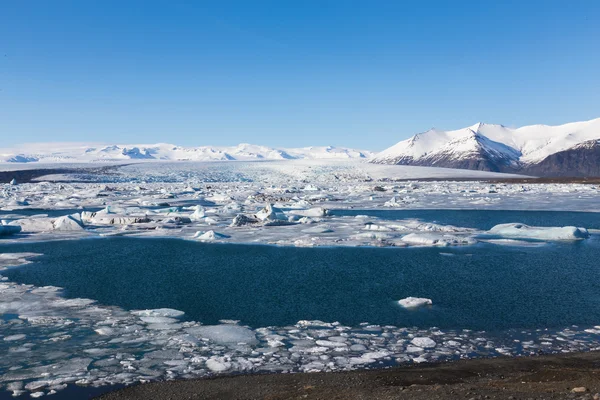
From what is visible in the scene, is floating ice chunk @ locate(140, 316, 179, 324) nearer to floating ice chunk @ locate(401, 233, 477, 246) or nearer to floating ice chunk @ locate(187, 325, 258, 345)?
floating ice chunk @ locate(187, 325, 258, 345)

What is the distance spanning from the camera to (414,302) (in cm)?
1079

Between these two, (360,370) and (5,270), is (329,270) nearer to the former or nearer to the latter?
(360,370)

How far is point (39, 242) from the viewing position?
63.2ft

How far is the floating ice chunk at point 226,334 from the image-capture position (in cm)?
854

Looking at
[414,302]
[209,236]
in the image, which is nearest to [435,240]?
[414,302]

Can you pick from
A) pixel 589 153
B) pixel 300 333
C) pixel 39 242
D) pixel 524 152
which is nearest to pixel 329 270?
pixel 300 333

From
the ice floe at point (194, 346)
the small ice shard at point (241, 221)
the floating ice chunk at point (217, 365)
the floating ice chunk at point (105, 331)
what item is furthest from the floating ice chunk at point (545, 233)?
the floating ice chunk at point (105, 331)

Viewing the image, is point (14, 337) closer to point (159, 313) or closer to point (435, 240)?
point (159, 313)

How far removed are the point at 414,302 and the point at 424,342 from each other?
92.3 inches

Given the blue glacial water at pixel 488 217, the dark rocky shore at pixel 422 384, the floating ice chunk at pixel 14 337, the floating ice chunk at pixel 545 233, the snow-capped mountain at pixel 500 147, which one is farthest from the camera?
the snow-capped mountain at pixel 500 147

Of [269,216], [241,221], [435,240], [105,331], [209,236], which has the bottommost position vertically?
[105,331]

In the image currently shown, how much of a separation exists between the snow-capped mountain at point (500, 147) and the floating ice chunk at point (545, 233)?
125999 mm

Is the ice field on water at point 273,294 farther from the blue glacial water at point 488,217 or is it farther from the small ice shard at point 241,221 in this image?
the blue glacial water at point 488,217

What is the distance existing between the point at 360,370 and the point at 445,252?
34.3 feet
